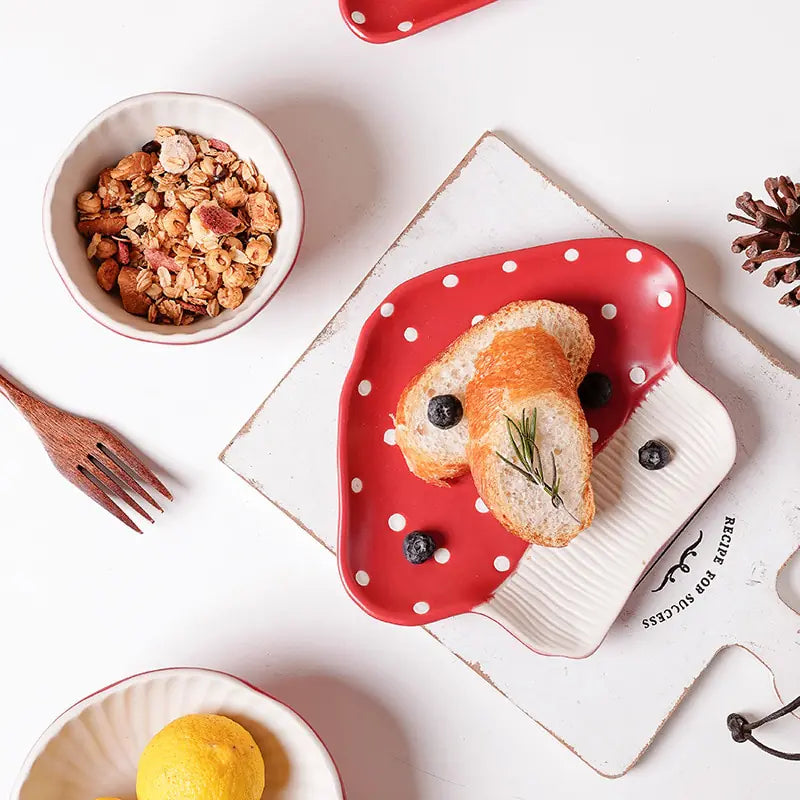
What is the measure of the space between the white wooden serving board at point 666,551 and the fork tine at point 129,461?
10cm

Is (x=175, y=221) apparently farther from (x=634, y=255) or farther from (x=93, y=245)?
(x=634, y=255)

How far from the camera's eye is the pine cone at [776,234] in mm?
1021

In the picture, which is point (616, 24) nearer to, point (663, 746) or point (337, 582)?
point (337, 582)

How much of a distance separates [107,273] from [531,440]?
546 mm

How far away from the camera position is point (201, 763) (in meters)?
1.01

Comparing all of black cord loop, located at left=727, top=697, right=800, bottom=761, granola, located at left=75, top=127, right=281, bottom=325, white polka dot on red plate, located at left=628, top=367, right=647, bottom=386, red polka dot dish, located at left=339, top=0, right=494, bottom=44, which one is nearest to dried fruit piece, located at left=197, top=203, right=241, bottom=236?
granola, located at left=75, top=127, right=281, bottom=325

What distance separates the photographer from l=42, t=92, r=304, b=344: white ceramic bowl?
1062 mm

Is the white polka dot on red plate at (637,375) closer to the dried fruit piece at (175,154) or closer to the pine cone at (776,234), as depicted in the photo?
the pine cone at (776,234)

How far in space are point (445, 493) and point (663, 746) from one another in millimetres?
438

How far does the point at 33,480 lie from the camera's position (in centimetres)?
120

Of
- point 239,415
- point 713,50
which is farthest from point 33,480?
point 713,50

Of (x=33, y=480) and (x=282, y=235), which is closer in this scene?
(x=282, y=235)

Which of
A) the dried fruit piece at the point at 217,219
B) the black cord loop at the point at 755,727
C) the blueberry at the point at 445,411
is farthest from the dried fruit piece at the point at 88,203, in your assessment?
the black cord loop at the point at 755,727

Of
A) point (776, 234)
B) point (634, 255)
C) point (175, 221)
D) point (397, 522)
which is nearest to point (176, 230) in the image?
point (175, 221)
